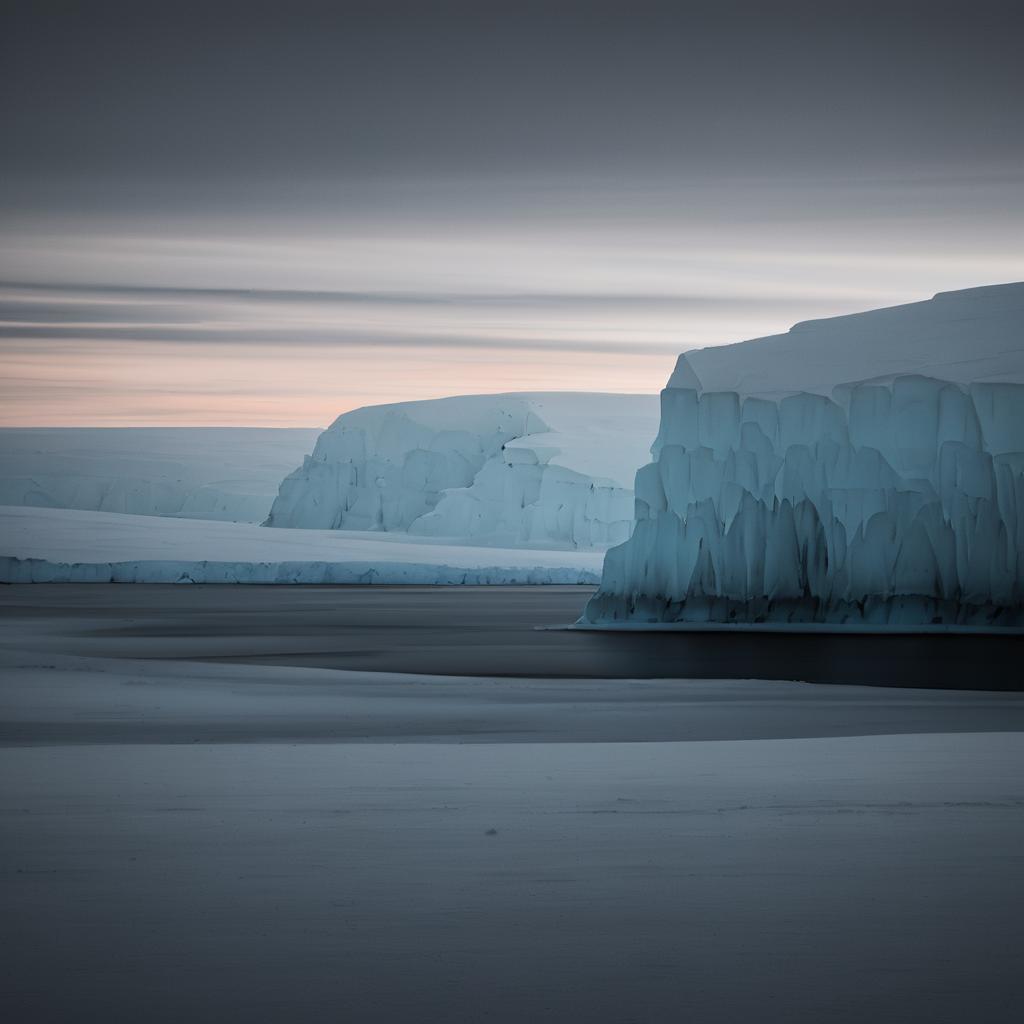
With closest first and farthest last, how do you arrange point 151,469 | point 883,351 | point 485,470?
point 883,351, point 485,470, point 151,469

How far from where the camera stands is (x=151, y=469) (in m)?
115

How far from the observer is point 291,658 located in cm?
1859

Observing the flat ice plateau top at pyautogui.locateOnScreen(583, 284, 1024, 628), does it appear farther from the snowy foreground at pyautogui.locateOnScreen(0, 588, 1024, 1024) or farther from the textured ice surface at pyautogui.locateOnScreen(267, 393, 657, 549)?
the textured ice surface at pyautogui.locateOnScreen(267, 393, 657, 549)

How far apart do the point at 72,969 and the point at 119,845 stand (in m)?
1.39

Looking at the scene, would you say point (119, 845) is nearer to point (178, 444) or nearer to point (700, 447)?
point (700, 447)

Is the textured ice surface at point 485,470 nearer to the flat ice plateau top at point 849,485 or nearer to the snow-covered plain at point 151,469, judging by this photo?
the snow-covered plain at point 151,469

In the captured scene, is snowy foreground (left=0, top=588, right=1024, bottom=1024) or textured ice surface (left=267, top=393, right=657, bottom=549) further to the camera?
textured ice surface (left=267, top=393, right=657, bottom=549)

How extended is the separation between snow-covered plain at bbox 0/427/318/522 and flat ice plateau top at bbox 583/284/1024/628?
71770 mm

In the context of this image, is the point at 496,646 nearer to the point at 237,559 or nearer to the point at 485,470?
the point at 237,559

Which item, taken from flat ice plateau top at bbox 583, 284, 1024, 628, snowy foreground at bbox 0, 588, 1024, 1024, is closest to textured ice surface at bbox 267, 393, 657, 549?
flat ice plateau top at bbox 583, 284, 1024, 628

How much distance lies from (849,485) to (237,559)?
28.4 metres

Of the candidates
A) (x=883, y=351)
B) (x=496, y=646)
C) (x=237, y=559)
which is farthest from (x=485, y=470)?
(x=496, y=646)

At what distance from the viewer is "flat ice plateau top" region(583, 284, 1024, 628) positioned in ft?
77.5

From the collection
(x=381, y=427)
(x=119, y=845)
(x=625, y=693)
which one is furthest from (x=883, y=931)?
(x=381, y=427)
